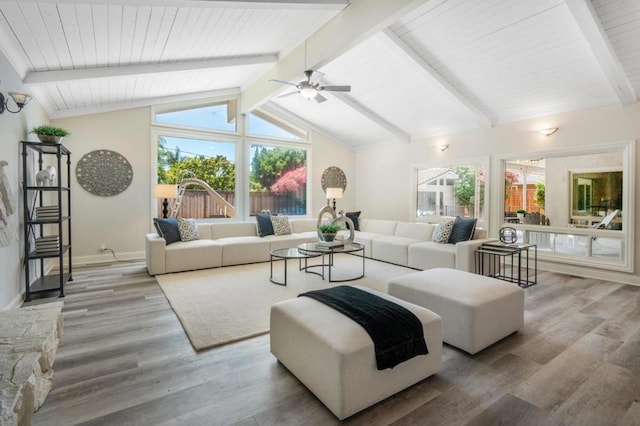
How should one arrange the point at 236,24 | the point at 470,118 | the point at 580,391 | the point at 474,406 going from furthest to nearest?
the point at 470,118, the point at 236,24, the point at 580,391, the point at 474,406

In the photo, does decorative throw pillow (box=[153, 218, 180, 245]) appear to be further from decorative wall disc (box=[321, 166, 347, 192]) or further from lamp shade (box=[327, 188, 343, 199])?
decorative wall disc (box=[321, 166, 347, 192])

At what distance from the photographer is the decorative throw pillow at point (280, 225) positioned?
20.5ft

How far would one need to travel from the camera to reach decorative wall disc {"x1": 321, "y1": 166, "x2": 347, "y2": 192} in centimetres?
817

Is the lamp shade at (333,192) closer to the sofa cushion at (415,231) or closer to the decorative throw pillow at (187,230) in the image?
the sofa cushion at (415,231)

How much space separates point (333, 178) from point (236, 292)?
4.99m

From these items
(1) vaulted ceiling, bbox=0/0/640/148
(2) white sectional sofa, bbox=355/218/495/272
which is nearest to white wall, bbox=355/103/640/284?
(1) vaulted ceiling, bbox=0/0/640/148

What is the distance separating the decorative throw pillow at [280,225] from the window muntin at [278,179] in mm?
1095

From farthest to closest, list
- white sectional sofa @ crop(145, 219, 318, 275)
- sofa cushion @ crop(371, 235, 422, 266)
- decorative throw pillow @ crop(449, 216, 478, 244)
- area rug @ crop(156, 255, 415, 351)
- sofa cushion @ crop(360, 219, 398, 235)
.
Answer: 1. sofa cushion @ crop(360, 219, 398, 235)
2. sofa cushion @ crop(371, 235, 422, 266)
3. decorative throw pillow @ crop(449, 216, 478, 244)
4. white sectional sofa @ crop(145, 219, 318, 275)
5. area rug @ crop(156, 255, 415, 351)

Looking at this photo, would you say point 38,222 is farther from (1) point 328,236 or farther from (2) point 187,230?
(1) point 328,236

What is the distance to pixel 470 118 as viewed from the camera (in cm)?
581

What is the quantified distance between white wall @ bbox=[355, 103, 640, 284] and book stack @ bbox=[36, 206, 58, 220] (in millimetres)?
6204

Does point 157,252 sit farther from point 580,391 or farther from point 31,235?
point 580,391

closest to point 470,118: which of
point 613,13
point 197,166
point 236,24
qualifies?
point 613,13

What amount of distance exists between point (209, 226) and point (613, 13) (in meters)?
5.96
